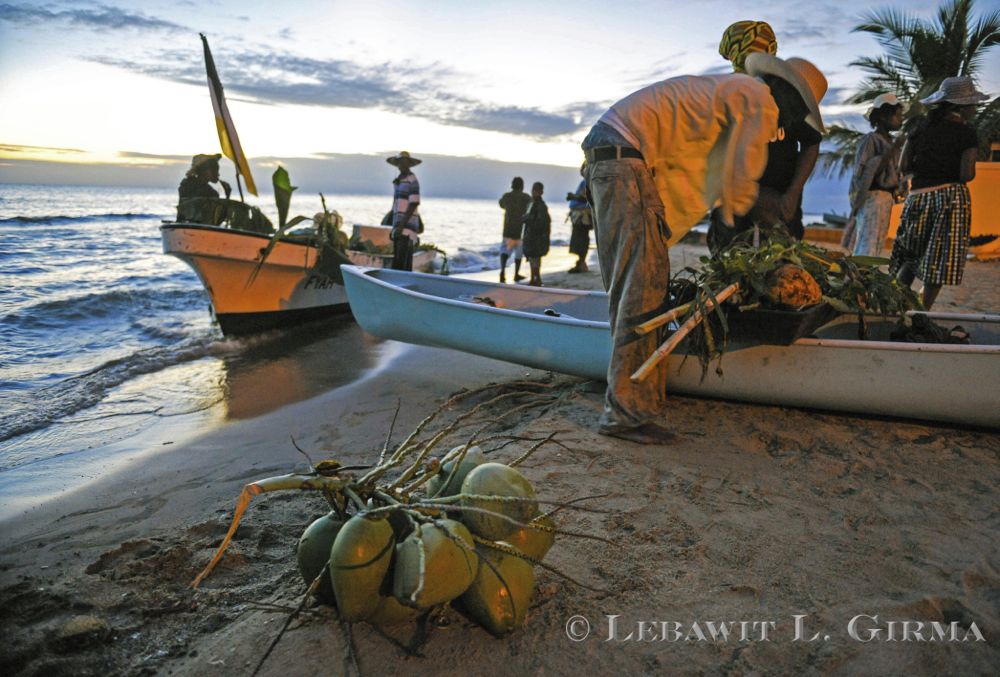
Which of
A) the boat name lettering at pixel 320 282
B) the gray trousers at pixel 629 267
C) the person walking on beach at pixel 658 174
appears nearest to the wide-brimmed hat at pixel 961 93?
the person walking on beach at pixel 658 174

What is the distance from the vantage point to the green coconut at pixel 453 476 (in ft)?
6.02

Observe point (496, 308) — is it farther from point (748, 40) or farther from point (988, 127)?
point (988, 127)

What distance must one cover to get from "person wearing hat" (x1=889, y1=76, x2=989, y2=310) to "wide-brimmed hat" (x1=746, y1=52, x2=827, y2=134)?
6.62 ft

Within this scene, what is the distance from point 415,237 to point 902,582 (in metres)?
9.18

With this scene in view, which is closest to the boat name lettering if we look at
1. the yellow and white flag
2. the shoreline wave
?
the yellow and white flag

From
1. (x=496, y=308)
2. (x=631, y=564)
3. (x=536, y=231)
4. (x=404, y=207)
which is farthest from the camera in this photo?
(x=536, y=231)

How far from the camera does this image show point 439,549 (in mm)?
1548

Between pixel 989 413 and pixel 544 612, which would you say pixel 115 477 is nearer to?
pixel 544 612

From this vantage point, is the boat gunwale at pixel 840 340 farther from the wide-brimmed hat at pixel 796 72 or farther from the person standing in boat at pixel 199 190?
the person standing in boat at pixel 199 190

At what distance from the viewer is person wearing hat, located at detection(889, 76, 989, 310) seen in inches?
198

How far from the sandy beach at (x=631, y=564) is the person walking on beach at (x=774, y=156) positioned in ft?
4.32

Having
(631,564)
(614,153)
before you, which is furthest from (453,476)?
(614,153)

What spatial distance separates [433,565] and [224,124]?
8.43 metres

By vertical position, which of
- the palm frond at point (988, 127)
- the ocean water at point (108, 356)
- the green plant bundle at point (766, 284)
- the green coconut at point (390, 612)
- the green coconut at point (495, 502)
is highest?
the palm frond at point (988, 127)
